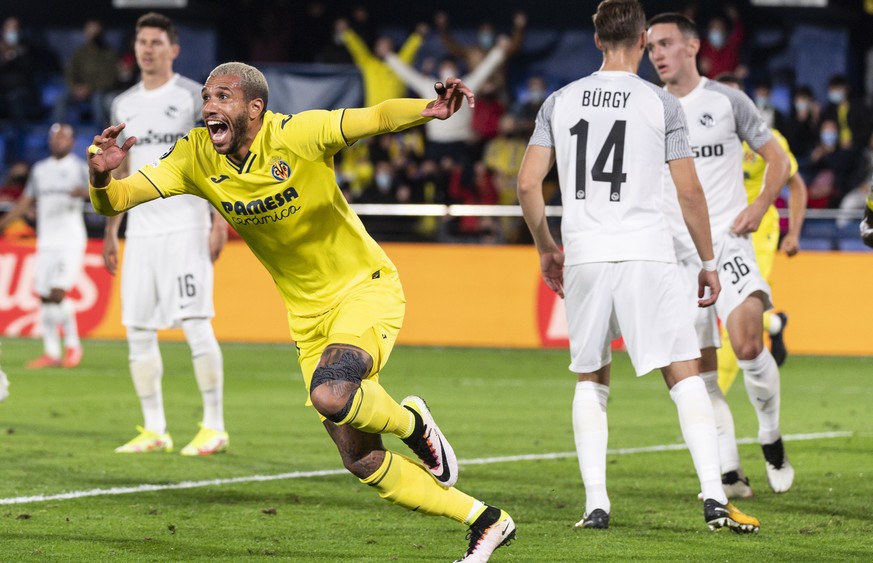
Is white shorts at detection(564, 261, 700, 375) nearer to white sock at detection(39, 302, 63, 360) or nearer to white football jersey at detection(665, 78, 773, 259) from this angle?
white football jersey at detection(665, 78, 773, 259)

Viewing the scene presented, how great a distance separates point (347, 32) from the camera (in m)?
22.4

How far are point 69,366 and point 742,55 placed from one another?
12514 mm

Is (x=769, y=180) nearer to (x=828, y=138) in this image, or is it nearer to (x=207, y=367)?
(x=207, y=367)

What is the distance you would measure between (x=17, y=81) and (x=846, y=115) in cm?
1245

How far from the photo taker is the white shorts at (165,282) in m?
9.54

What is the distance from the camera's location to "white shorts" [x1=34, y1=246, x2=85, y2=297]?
15.9 m

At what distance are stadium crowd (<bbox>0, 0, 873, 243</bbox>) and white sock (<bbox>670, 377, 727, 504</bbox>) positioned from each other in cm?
1166

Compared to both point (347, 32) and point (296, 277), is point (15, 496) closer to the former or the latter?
point (296, 277)

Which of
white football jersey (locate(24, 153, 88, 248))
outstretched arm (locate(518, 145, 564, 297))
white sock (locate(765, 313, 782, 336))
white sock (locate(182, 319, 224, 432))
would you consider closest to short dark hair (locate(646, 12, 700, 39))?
outstretched arm (locate(518, 145, 564, 297))

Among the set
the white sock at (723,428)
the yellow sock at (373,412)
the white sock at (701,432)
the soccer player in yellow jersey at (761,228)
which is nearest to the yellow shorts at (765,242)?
the soccer player in yellow jersey at (761,228)

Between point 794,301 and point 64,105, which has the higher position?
→ point 64,105

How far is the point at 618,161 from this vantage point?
6.69 m

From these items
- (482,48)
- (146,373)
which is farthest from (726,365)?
(482,48)

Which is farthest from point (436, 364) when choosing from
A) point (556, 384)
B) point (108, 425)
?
point (108, 425)
